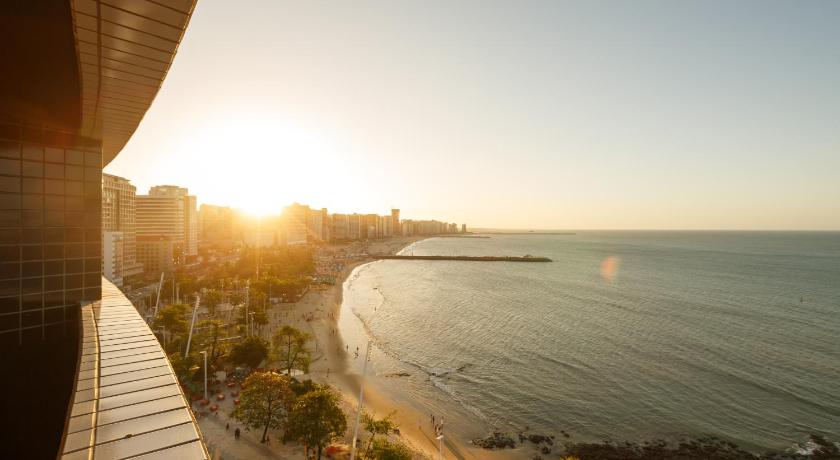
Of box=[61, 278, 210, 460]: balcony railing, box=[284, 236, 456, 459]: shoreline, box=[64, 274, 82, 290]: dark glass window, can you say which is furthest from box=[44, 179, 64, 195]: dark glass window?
box=[284, 236, 456, 459]: shoreline

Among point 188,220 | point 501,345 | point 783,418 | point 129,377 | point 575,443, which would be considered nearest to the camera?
point 129,377

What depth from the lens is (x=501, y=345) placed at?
137 ft

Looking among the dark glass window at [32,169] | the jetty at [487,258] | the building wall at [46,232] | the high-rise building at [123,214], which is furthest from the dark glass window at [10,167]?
the jetty at [487,258]

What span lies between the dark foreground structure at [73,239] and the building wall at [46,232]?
27 mm

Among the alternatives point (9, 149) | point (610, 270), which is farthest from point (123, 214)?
point (610, 270)

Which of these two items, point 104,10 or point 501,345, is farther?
point 501,345

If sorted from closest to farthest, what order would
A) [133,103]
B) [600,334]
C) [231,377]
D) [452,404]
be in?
1. [133,103]
2. [452,404]
3. [231,377]
4. [600,334]

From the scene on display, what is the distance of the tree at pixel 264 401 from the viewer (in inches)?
862

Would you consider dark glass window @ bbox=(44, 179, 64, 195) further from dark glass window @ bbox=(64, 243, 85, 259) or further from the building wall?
dark glass window @ bbox=(64, 243, 85, 259)

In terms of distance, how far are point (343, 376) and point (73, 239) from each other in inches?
1050

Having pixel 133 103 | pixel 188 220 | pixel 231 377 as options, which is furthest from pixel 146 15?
pixel 188 220

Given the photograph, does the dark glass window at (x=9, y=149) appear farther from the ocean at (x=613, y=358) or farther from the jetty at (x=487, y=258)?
the jetty at (x=487, y=258)

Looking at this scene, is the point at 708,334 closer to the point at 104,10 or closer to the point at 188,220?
the point at 104,10

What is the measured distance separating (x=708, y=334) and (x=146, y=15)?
5712 centimetres
